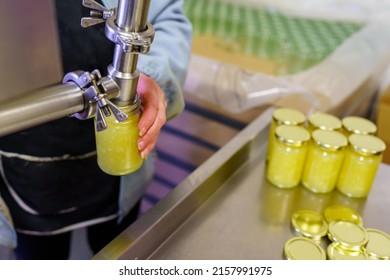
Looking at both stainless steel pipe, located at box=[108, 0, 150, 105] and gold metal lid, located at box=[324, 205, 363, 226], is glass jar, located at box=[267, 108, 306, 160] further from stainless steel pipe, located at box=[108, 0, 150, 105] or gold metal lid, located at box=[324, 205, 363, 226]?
stainless steel pipe, located at box=[108, 0, 150, 105]

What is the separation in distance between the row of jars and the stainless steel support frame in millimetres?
413

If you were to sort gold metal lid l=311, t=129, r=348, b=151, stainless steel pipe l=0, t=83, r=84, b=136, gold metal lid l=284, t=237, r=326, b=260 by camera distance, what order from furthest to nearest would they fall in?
1. gold metal lid l=311, t=129, r=348, b=151
2. gold metal lid l=284, t=237, r=326, b=260
3. stainless steel pipe l=0, t=83, r=84, b=136

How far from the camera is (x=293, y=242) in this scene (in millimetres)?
677

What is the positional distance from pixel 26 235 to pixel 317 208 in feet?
1.77

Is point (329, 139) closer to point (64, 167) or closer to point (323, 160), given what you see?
point (323, 160)

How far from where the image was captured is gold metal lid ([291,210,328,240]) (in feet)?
2.31

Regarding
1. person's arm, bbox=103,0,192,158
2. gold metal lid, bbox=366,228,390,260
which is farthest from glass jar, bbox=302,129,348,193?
person's arm, bbox=103,0,192,158

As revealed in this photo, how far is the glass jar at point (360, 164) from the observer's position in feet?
2.51

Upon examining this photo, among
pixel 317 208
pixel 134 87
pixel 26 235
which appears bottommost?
pixel 26 235

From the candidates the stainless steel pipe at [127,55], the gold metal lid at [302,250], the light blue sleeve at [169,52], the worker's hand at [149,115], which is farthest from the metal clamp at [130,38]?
the gold metal lid at [302,250]

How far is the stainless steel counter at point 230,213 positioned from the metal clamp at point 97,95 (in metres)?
0.24

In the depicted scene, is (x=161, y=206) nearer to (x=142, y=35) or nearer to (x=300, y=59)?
(x=142, y=35)
